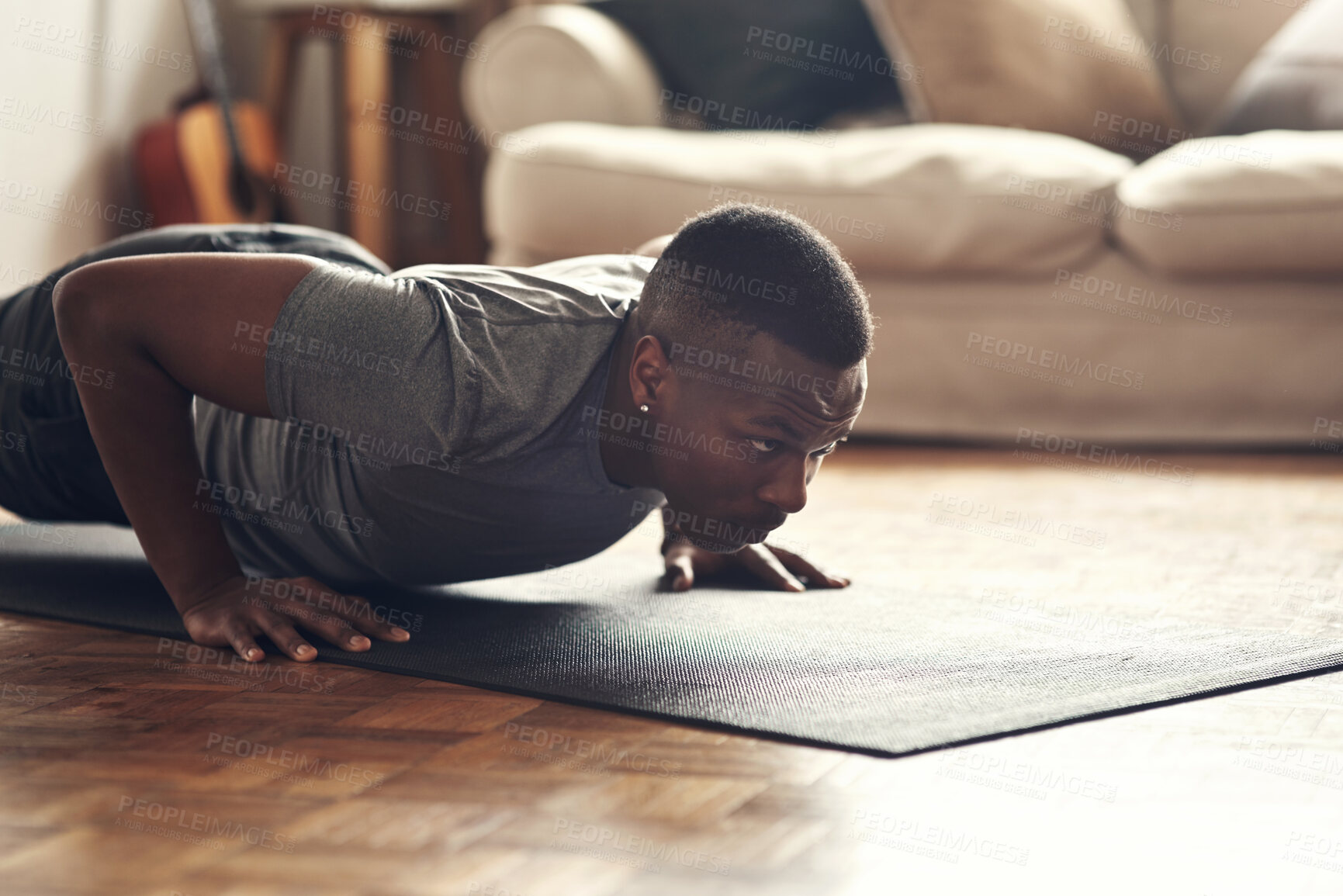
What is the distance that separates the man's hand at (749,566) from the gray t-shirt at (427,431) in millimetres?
124

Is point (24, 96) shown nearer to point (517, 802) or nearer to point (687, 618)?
point (687, 618)

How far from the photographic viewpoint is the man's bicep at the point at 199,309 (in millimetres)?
1075

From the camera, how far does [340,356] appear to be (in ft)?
3.48

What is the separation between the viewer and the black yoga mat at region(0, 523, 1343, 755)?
3.29 feet

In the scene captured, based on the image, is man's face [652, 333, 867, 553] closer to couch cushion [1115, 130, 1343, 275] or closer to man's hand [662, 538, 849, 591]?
man's hand [662, 538, 849, 591]

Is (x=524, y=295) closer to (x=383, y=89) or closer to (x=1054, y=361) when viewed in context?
(x=1054, y=361)

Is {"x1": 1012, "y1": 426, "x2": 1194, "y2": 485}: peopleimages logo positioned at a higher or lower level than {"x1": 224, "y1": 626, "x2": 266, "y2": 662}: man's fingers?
lower

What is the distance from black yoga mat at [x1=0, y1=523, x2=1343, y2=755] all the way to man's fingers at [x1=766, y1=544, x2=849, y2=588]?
0.02 meters

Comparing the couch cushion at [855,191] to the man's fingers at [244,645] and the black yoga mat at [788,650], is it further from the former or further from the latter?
the man's fingers at [244,645]

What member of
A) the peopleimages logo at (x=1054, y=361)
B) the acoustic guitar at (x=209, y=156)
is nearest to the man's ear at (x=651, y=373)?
the peopleimages logo at (x=1054, y=361)

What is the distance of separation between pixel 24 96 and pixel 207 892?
2.65m

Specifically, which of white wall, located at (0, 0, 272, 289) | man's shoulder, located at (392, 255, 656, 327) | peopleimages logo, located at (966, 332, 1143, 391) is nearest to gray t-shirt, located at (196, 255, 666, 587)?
man's shoulder, located at (392, 255, 656, 327)

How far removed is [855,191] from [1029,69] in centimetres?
63

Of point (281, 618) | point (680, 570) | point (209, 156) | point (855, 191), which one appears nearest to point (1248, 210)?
point (855, 191)
